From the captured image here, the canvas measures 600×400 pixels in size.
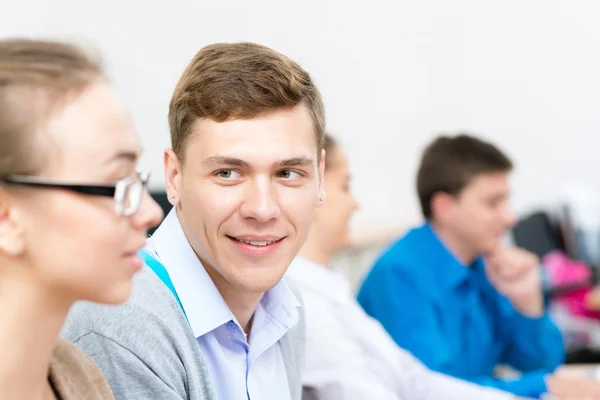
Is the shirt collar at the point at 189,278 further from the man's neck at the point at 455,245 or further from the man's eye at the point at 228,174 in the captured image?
the man's neck at the point at 455,245

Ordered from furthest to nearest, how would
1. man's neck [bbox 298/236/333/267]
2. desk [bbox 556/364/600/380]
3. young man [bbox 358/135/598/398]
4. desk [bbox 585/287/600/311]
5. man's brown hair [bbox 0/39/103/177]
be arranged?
desk [bbox 585/287/600/311], young man [bbox 358/135/598/398], desk [bbox 556/364/600/380], man's neck [bbox 298/236/333/267], man's brown hair [bbox 0/39/103/177]

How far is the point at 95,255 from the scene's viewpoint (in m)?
0.82

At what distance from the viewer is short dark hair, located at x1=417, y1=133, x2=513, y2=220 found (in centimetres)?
253

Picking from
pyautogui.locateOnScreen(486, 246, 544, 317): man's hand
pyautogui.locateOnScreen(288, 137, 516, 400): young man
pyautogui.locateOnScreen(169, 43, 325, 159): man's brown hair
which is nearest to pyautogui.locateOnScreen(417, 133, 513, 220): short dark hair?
pyautogui.locateOnScreen(486, 246, 544, 317): man's hand

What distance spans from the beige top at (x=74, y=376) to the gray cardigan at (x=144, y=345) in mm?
53

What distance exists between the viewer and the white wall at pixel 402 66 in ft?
7.86

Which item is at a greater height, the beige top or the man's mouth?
the man's mouth

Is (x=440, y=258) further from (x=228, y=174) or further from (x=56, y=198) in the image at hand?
(x=56, y=198)

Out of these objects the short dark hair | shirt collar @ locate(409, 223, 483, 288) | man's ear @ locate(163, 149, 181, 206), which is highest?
man's ear @ locate(163, 149, 181, 206)

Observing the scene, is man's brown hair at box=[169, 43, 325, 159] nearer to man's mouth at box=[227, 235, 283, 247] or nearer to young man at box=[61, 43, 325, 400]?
young man at box=[61, 43, 325, 400]

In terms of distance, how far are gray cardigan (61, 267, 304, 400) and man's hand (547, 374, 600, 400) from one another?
1.22 m

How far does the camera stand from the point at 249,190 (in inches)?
44.7

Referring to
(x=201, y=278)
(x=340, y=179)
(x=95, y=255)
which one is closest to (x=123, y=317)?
(x=201, y=278)

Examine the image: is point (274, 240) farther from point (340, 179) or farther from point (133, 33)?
point (133, 33)
